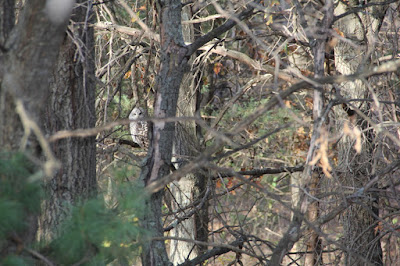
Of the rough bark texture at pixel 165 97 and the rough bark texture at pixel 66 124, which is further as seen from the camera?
the rough bark texture at pixel 165 97

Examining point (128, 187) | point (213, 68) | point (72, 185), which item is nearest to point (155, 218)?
point (72, 185)

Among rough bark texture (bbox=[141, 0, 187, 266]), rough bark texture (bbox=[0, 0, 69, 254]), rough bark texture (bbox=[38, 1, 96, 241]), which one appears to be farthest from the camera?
rough bark texture (bbox=[141, 0, 187, 266])

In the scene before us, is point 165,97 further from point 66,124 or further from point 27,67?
point 27,67

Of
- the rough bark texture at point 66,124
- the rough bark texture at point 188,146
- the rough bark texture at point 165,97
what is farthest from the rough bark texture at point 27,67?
the rough bark texture at point 188,146

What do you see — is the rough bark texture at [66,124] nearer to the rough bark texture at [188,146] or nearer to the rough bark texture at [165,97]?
the rough bark texture at [165,97]

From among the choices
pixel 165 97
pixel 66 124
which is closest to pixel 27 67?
pixel 66 124

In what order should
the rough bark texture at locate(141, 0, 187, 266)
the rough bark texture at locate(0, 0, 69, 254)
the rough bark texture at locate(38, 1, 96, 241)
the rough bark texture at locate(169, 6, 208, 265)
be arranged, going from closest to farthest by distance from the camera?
1. the rough bark texture at locate(0, 0, 69, 254)
2. the rough bark texture at locate(38, 1, 96, 241)
3. the rough bark texture at locate(141, 0, 187, 266)
4. the rough bark texture at locate(169, 6, 208, 265)

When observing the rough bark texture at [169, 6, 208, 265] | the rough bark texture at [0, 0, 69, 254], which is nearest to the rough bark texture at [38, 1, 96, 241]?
the rough bark texture at [0, 0, 69, 254]

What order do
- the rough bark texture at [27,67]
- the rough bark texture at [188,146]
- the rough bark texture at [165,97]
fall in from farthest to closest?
the rough bark texture at [188,146] → the rough bark texture at [165,97] → the rough bark texture at [27,67]

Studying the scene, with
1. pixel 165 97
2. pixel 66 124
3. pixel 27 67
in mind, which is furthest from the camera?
pixel 165 97

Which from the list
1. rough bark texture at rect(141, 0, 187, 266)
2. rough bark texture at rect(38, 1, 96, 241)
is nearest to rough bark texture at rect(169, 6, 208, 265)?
rough bark texture at rect(141, 0, 187, 266)

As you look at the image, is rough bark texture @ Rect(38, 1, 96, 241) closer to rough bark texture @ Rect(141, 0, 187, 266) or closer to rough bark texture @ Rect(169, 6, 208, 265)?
rough bark texture @ Rect(141, 0, 187, 266)

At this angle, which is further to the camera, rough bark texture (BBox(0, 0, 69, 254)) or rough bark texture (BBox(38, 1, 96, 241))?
rough bark texture (BBox(38, 1, 96, 241))

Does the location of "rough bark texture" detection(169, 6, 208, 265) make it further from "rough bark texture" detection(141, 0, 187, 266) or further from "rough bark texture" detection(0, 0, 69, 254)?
"rough bark texture" detection(0, 0, 69, 254)
